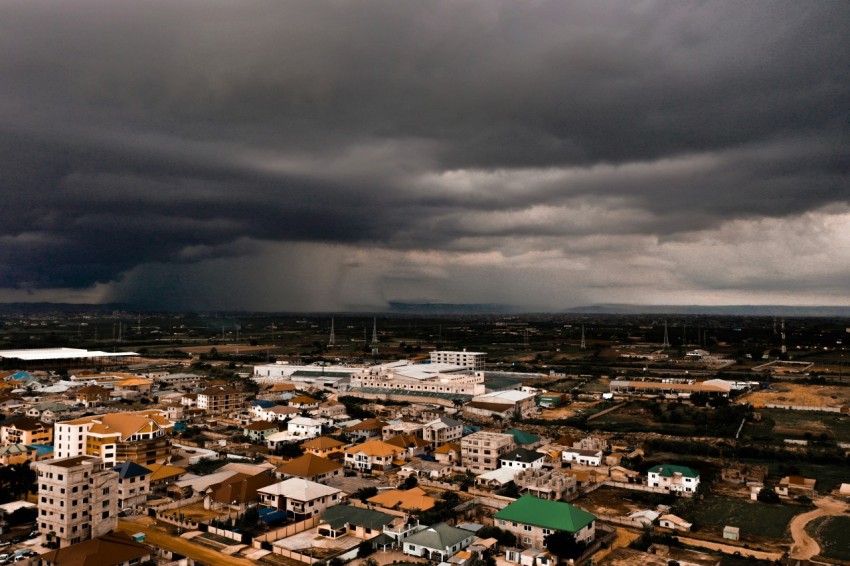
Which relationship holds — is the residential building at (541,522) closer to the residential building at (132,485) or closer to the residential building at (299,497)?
the residential building at (299,497)

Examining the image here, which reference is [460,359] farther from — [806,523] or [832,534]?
[832,534]

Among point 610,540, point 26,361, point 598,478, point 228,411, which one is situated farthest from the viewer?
point 26,361

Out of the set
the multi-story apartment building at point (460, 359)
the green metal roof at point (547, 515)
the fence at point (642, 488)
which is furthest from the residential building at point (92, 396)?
Answer: the fence at point (642, 488)

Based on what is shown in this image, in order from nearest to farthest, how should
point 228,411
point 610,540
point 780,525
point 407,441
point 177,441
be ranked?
1. point 610,540
2. point 780,525
3. point 407,441
4. point 177,441
5. point 228,411

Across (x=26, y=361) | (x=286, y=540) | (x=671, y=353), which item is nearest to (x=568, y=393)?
(x=286, y=540)

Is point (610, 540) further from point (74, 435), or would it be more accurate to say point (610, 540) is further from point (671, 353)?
point (671, 353)

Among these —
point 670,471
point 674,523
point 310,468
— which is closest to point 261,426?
point 310,468
